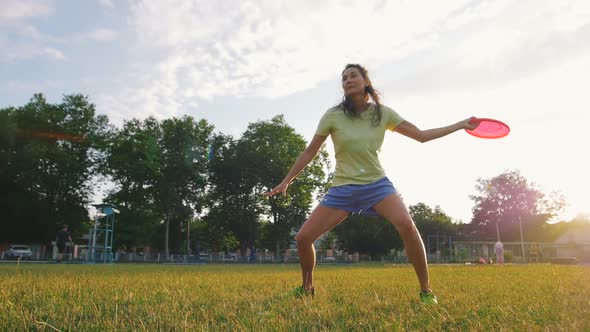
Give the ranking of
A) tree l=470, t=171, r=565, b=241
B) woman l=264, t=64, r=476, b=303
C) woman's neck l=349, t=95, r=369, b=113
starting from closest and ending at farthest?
woman l=264, t=64, r=476, b=303 → woman's neck l=349, t=95, r=369, b=113 → tree l=470, t=171, r=565, b=241

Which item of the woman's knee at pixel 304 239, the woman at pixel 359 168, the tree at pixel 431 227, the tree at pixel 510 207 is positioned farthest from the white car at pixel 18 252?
the tree at pixel 510 207

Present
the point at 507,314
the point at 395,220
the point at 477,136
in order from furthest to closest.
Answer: the point at 477,136 < the point at 395,220 < the point at 507,314

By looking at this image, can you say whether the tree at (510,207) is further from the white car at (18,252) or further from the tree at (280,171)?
the white car at (18,252)

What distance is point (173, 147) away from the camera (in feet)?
168

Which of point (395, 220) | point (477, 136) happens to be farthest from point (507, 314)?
point (477, 136)

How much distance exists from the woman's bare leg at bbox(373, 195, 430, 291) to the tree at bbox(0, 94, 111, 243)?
4608cm

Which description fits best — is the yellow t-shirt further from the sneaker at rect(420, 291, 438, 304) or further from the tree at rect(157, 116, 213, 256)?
the tree at rect(157, 116, 213, 256)

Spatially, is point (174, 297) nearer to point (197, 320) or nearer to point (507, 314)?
point (197, 320)

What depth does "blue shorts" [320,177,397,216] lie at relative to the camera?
4477 millimetres

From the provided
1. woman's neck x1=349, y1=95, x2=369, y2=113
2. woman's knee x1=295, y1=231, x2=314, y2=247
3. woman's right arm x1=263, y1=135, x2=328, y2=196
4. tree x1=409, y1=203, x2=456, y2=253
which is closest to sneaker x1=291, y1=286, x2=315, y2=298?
woman's knee x1=295, y1=231, x2=314, y2=247

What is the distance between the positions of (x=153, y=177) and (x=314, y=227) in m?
45.9

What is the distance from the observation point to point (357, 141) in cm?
457

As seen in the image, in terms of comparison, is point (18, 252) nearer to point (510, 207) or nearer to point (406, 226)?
point (406, 226)

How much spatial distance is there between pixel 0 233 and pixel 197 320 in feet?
173
